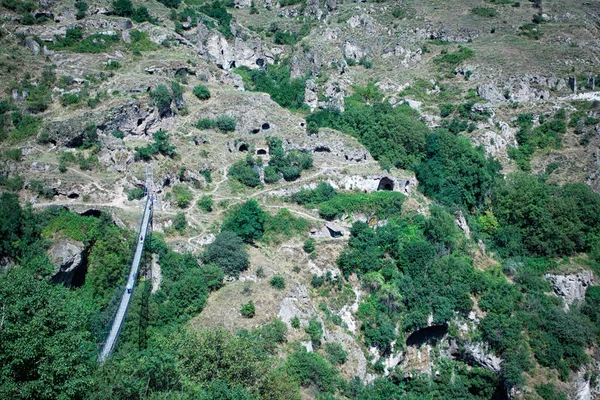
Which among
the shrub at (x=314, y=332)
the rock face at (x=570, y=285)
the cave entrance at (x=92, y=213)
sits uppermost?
the cave entrance at (x=92, y=213)

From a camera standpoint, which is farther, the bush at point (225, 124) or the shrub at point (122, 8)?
the shrub at point (122, 8)

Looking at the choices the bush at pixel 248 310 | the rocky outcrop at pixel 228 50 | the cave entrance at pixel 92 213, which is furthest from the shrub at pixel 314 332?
the rocky outcrop at pixel 228 50

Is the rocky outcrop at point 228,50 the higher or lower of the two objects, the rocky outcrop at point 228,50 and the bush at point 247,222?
the lower

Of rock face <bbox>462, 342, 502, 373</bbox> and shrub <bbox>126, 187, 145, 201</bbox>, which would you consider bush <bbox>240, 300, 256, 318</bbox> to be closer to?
shrub <bbox>126, 187, 145, 201</bbox>

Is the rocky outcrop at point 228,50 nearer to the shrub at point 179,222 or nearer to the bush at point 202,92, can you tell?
the bush at point 202,92

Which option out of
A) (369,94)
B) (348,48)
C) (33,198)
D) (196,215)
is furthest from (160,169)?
(348,48)

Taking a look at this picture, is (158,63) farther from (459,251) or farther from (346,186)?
(459,251)

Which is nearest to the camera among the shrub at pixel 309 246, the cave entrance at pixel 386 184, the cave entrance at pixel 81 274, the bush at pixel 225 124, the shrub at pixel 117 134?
the cave entrance at pixel 81 274

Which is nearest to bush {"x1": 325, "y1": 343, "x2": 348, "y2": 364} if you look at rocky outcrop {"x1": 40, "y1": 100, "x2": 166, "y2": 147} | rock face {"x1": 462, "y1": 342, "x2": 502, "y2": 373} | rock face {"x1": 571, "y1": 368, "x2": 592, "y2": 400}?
rock face {"x1": 462, "y1": 342, "x2": 502, "y2": 373}
